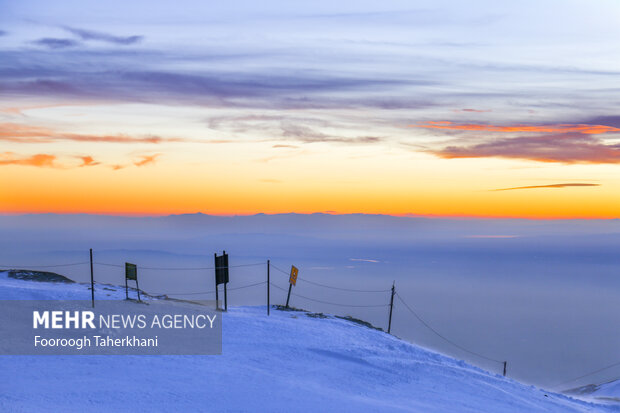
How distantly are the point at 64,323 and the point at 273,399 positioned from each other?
7586mm

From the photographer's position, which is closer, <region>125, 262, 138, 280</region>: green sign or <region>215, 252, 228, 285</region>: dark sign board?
<region>125, 262, 138, 280</region>: green sign

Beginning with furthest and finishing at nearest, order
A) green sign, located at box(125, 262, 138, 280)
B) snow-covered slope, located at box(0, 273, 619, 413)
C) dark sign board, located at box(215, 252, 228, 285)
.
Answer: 1. dark sign board, located at box(215, 252, 228, 285)
2. green sign, located at box(125, 262, 138, 280)
3. snow-covered slope, located at box(0, 273, 619, 413)

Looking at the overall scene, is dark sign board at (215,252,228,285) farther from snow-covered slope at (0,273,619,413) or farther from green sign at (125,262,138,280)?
green sign at (125,262,138,280)

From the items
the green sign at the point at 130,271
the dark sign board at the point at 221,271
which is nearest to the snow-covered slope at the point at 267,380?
the green sign at the point at 130,271

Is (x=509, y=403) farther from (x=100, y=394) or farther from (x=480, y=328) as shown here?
(x=480, y=328)

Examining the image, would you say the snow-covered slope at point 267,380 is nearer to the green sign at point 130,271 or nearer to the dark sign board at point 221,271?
the green sign at point 130,271

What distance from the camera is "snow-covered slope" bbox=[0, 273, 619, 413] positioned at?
10.4m

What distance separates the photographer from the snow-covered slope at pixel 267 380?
411 inches

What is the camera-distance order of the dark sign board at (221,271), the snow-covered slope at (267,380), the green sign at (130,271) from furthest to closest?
the dark sign board at (221,271), the green sign at (130,271), the snow-covered slope at (267,380)

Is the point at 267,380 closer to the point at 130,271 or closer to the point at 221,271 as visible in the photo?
the point at 221,271

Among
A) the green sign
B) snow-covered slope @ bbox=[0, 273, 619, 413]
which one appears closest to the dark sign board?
snow-covered slope @ bbox=[0, 273, 619, 413]

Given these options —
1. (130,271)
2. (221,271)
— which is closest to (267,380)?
(221,271)

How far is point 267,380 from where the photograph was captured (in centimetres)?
1240

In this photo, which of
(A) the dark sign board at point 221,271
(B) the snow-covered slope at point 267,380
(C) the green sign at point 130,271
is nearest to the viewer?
(B) the snow-covered slope at point 267,380
